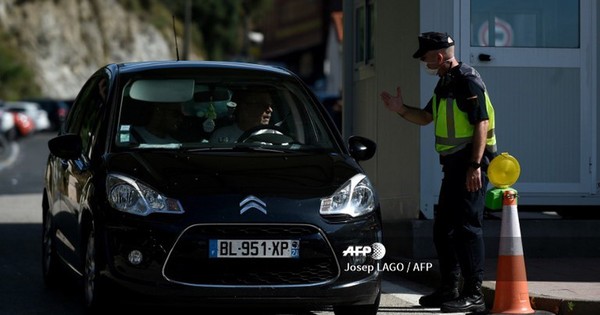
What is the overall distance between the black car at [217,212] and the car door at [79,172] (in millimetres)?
25

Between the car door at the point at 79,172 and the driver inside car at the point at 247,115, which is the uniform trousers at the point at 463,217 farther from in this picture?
the car door at the point at 79,172

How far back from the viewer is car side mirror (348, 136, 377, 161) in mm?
8492

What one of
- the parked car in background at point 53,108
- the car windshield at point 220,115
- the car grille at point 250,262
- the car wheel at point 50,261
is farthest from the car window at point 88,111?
the parked car in background at point 53,108

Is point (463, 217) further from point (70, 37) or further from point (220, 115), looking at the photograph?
point (70, 37)

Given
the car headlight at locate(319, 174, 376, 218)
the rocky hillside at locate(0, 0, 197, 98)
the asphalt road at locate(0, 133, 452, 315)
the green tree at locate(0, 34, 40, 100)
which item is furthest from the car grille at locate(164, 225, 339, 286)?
the rocky hillside at locate(0, 0, 197, 98)

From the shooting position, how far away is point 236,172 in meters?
7.67

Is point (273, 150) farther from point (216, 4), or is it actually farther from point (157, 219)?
point (216, 4)

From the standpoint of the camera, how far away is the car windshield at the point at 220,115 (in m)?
8.34

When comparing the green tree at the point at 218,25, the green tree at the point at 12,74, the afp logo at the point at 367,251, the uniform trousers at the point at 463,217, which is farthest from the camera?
the green tree at the point at 218,25

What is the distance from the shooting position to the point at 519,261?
7.91 m

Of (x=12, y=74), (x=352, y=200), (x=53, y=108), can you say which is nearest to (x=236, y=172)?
(x=352, y=200)

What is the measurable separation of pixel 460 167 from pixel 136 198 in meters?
2.03

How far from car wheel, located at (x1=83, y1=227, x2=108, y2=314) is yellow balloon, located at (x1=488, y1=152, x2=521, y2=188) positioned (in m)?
2.20

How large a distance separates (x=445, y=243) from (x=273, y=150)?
1216mm
